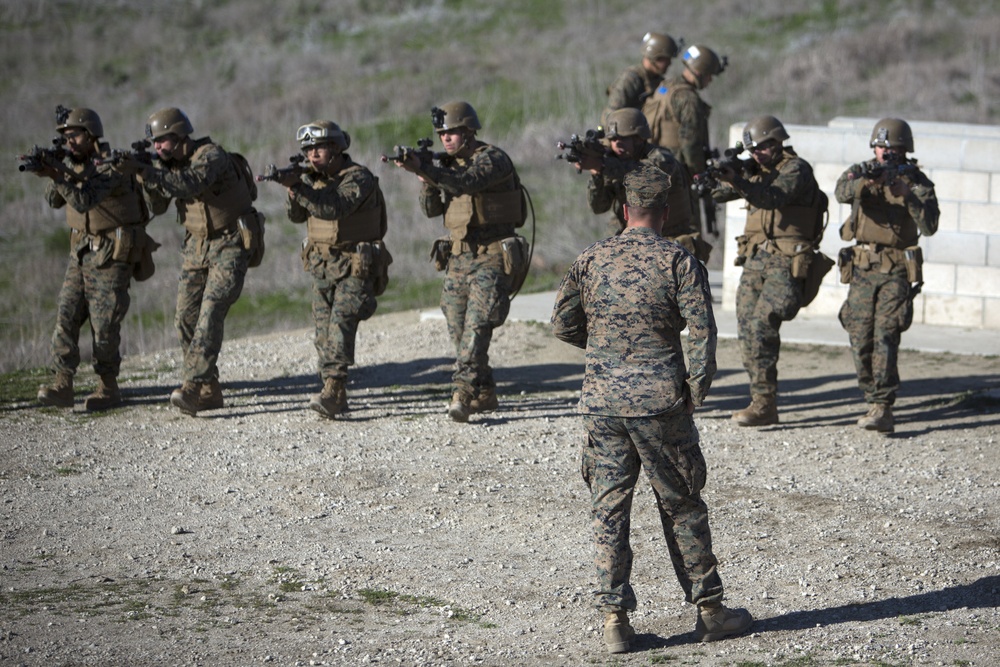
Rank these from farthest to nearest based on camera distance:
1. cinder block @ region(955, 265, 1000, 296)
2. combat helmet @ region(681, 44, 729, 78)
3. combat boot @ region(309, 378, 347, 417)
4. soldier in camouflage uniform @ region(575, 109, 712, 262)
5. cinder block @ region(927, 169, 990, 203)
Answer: cinder block @ region(955, 265, 1000, 296), cinder block @ region(927, 169, 990, 203), combat helmet @ region(681, 44, 729, 78), combat boot @ region(309, 378, 347, 417), soldier in camouflage uniform @ region(575, 109, 712, 262)

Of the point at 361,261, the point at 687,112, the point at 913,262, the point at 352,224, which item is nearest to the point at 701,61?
the point at 687,112

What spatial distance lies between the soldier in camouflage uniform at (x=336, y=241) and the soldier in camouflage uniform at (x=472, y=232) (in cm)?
43

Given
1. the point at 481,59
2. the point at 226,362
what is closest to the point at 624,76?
the point at 226,362

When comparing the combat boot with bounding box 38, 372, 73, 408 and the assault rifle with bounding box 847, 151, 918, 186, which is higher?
the assault rifle with bounding box 847, 151, 918, 186

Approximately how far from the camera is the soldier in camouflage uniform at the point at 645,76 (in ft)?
37.9

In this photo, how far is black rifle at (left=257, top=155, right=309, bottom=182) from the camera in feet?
29.2

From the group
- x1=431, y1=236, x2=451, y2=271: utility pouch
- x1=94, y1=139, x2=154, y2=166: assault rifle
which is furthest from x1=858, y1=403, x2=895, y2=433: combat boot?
x1=94, y1=139, x2=154, y2=166: assault rifle

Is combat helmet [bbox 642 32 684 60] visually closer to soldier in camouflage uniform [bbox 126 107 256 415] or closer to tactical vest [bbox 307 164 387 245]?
tactical vest [bbox 307 164 387 245]

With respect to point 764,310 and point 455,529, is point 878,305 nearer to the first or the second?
point 764,310

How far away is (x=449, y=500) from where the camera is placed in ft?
26.4

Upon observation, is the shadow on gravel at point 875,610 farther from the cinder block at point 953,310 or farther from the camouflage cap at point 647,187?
the cinder block at point 953,310

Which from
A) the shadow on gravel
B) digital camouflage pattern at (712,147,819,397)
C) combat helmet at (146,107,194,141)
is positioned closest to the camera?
the shadow on gravel

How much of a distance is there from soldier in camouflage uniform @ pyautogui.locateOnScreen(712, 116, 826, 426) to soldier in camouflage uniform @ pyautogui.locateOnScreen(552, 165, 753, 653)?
336 centimetres

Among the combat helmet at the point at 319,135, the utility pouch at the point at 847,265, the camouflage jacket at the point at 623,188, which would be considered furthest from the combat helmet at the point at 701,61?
the combat helmet at the point at 319,135
